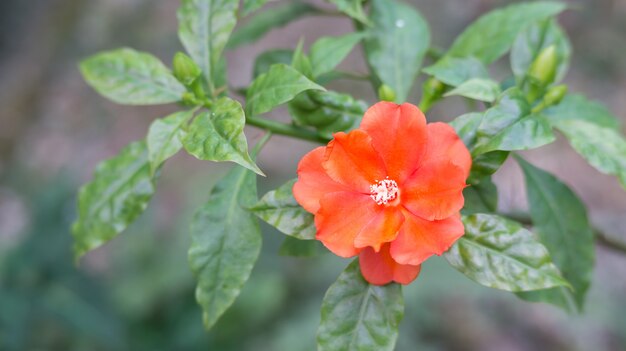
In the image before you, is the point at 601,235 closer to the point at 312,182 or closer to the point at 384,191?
the point at 384,191

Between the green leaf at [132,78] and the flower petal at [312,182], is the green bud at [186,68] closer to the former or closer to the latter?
the green leaf at [132,78]

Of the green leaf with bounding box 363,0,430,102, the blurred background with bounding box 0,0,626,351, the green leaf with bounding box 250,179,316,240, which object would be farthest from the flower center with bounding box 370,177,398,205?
the blurred background with bounding box 0,0,626,351

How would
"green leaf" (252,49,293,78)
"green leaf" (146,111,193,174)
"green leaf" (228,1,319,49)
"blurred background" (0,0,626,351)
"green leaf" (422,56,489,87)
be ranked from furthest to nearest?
"blurred background" (0,0,626,351), "green leaf" (228,1,319,49), "green leaf" (252,49,293,78), "green leaf" (422,56,489,87), "green leaf" (146,111,193,174)

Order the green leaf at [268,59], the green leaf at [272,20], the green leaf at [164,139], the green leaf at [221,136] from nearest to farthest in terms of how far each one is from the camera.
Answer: the green leaf at [221,136]
the green leaf at [164,139]
the green leaf at [268,59]
the green leaf at [272,20]

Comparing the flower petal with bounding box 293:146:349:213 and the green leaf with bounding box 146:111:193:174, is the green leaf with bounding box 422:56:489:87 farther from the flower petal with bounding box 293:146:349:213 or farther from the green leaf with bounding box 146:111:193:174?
the green leaf with bounding box 146:111:193:174

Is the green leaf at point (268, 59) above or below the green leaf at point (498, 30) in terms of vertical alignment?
below

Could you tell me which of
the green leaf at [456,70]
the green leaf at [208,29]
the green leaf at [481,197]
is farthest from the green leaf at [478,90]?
the green leaf at [208,29]

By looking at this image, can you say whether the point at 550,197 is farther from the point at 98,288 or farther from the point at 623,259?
the point at 623,259
